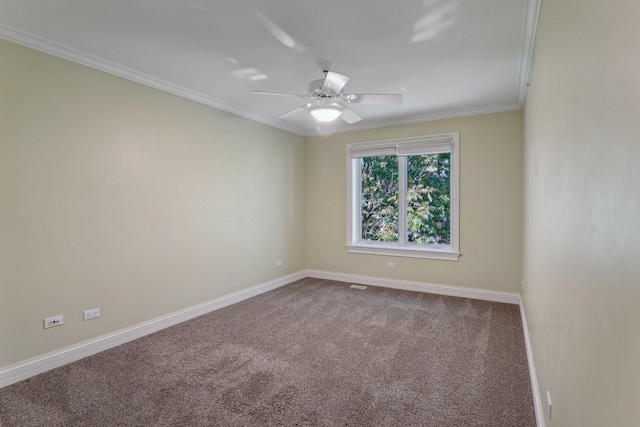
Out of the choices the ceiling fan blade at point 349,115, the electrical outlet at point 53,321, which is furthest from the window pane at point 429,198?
the electrical outlet at point 53,321

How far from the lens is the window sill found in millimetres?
4668

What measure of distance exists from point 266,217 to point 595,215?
4390 mm

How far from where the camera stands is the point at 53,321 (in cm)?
269

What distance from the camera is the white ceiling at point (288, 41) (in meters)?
2.19

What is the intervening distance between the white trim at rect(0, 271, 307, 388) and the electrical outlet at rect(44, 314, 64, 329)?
0.22 m

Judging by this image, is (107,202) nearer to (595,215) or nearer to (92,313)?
(92,313)

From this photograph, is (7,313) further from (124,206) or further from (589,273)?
(589,273)

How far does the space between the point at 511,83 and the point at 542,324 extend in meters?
2.62

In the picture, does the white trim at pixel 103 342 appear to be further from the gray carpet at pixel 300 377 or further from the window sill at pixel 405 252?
the window sill at pixel 405 252

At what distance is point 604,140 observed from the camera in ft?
2.73

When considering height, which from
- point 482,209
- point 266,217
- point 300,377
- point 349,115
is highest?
point 349,115

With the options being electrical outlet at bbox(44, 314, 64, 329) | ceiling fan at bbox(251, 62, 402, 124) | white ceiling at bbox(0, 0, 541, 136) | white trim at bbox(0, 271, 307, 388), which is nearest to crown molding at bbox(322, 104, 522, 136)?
white ceiling at bbox(0, 0, 541, 136)

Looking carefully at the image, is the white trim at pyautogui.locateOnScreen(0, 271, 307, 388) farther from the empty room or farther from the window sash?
the window sash

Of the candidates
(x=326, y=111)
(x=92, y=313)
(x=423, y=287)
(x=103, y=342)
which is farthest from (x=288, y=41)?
(x=423, y=287)
